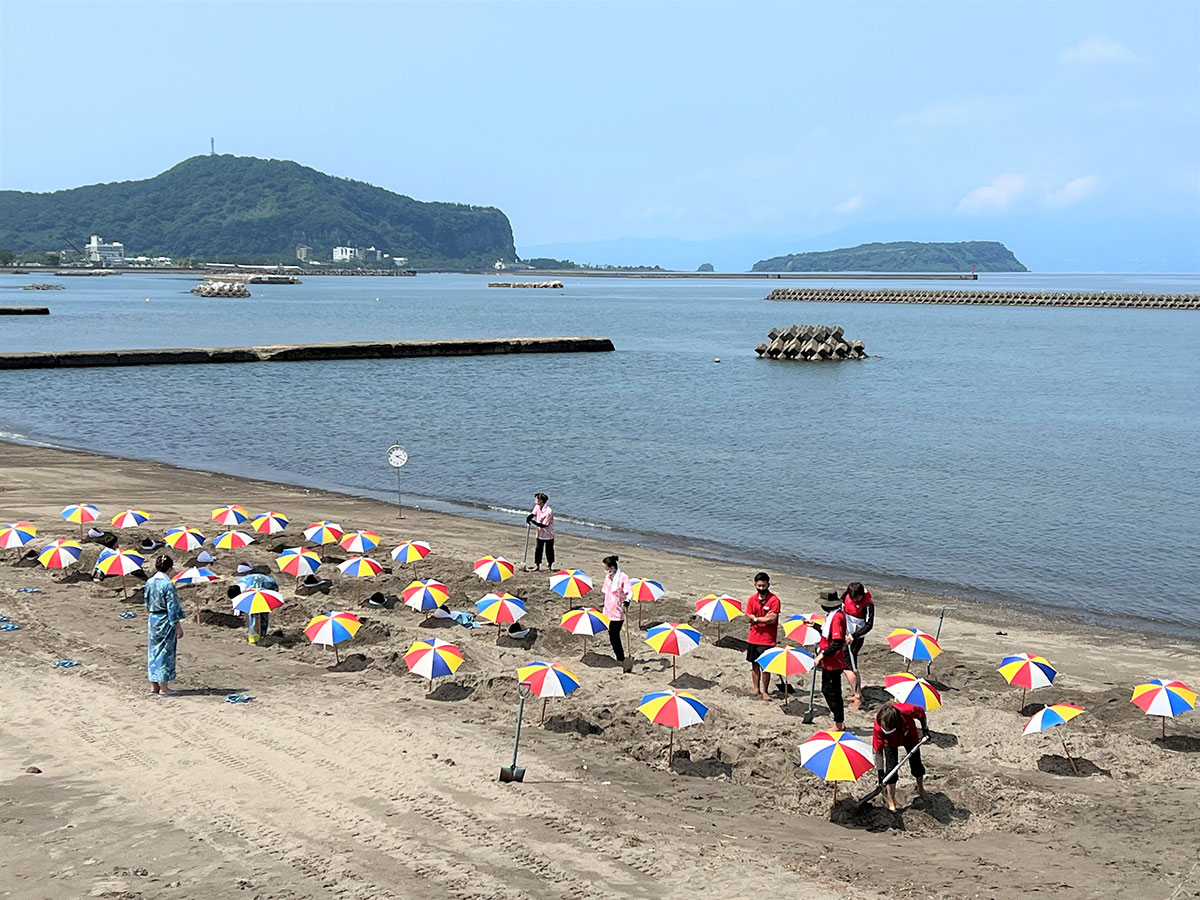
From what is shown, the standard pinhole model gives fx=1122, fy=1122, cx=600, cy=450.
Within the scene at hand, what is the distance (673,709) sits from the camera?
455 inches

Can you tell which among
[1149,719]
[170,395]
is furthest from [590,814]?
[170,395]

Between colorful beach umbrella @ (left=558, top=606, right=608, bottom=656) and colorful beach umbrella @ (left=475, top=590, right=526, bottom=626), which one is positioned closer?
colorful beach umbrella @ (left=558, top=606, right=608, bottom=656)

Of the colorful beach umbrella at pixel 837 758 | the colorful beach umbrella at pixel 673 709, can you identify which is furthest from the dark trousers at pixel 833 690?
the colorful beach umbrella at pixel 837 758

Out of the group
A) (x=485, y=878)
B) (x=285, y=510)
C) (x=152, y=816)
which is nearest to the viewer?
(x=485, y=878)

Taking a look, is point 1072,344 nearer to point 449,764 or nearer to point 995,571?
point 995,571

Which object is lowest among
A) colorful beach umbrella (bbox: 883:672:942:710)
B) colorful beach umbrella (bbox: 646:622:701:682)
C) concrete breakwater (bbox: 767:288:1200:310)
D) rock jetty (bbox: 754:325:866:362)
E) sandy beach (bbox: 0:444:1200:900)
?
sandy beach (bbox: 0:444:1200:900)

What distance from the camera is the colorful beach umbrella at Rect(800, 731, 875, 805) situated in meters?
10.1

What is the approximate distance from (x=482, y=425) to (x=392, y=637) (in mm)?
28473

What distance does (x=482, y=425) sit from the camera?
4431cm

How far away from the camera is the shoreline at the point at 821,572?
1984 centimetres

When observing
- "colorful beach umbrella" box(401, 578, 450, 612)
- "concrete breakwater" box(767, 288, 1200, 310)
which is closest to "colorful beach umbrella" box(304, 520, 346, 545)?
"colorful beach umbrella" box(401, 578, 450, 612)

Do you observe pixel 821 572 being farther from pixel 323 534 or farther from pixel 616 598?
pixel 323 534

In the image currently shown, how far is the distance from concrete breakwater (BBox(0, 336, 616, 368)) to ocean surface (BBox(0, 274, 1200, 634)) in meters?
2.01

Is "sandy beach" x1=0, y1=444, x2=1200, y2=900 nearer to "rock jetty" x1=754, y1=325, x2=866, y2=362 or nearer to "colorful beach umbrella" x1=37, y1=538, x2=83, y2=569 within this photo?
"colorful beach umbrella" x1=37, y1=538, x2=83, y2=569
